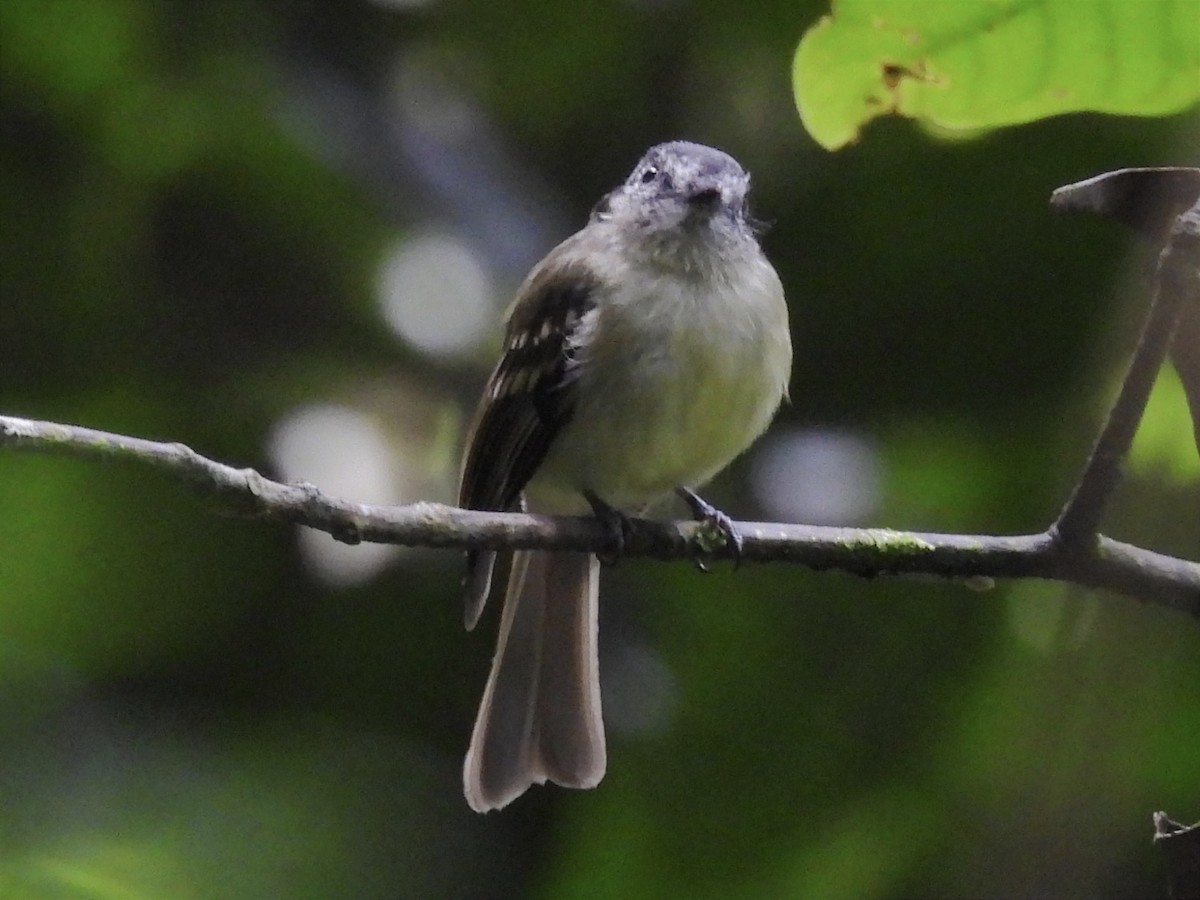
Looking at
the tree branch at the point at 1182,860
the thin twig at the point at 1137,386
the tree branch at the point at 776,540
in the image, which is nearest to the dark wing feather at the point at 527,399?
the tree branch at the point at 776,540

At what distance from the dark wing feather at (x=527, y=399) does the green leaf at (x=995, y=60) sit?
756 mm

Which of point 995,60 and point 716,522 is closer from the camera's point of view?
point 995,60

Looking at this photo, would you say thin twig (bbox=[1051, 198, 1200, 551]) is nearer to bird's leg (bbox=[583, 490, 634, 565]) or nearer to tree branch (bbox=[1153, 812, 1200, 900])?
tree branch (bbox=[1153, 812, 1200, 900])

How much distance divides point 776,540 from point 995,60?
0.49 meters

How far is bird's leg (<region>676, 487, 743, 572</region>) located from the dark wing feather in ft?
0.60

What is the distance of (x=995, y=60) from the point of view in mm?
755

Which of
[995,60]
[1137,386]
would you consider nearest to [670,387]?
[1137,386]

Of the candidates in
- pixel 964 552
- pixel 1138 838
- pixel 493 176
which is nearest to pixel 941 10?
pixel 964 552

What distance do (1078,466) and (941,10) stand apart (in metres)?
0.90

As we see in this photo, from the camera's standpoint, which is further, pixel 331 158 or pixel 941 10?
pixel 331 158

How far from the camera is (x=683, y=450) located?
1518 mm

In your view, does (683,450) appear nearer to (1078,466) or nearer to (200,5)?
(1078,466)

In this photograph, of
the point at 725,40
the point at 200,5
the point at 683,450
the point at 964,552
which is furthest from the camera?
the point at 200,5

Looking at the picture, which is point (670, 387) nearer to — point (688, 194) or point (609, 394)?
point (609, 394)
